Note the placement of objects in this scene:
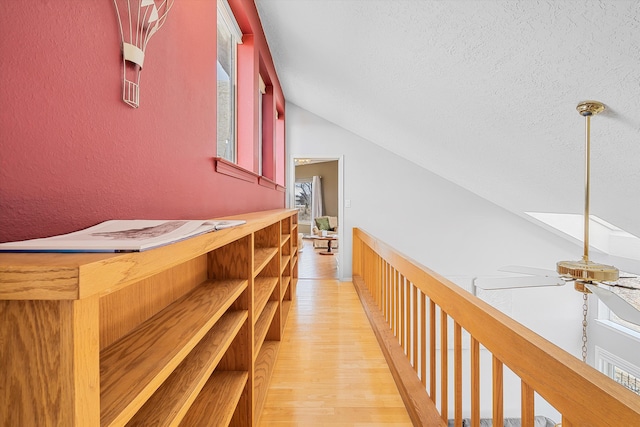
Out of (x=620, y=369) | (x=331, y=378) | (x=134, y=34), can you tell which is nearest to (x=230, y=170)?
(x=134, y=34)

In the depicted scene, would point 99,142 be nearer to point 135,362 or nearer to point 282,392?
point 135,362

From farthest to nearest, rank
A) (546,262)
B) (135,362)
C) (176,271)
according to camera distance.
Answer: (546,262), (176,271), (135,362)

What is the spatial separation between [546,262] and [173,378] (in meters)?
5.32

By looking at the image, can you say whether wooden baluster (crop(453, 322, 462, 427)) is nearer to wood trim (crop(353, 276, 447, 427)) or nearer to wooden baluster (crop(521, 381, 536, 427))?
wood trim (crop(353, 276, 447, 427))

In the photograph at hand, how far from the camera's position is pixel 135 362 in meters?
0.65

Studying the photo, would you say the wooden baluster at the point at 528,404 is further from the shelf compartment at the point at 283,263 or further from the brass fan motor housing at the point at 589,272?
the shelf compartment at the point at 283,263

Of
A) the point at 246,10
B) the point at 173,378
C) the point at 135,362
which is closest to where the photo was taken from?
the point at 135,362

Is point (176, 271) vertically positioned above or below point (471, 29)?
below

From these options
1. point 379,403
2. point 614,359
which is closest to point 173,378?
point 379,403

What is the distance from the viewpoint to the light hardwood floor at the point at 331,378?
150 centimetres

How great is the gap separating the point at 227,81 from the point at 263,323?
185 centimetres

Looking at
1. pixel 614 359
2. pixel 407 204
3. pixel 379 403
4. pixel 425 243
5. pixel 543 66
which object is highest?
pixel 543 66

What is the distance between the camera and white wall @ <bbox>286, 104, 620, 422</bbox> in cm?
435

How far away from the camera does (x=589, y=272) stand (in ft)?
5.06
